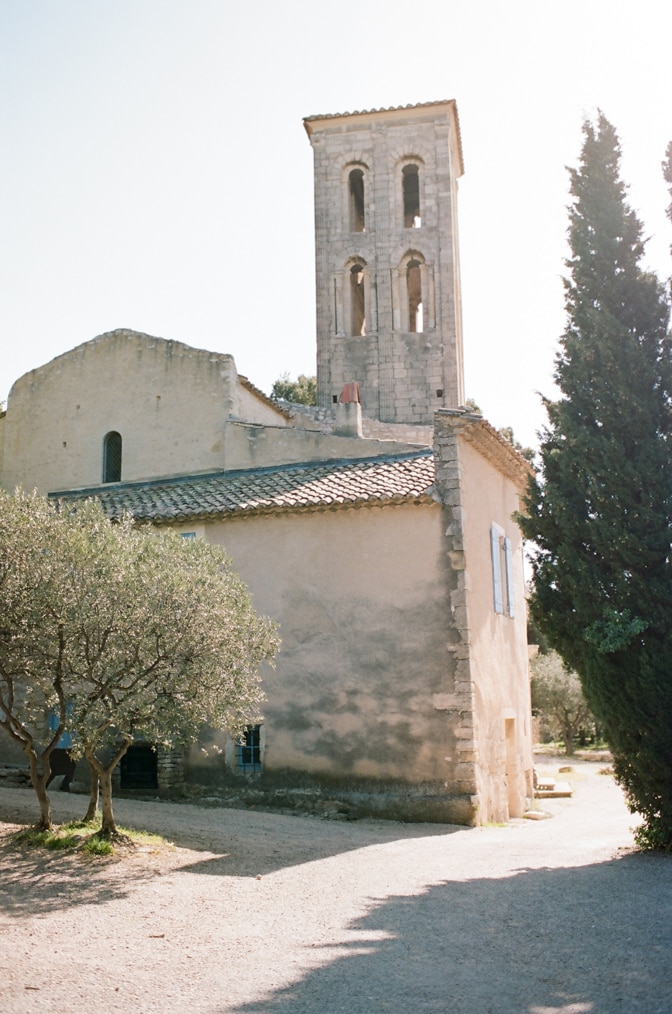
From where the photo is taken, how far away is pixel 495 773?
51.7ft

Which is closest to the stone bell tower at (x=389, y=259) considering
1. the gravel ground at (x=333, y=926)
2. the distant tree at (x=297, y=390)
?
the distant tree at (x=297, y=390)

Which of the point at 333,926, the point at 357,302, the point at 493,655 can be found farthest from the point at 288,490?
the point at 357,302

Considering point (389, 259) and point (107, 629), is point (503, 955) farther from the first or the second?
point (389, 259)

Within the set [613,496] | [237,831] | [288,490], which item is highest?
[288,490]

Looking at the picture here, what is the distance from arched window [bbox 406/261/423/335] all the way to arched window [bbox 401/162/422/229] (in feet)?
5.07

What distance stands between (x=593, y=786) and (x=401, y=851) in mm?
13449

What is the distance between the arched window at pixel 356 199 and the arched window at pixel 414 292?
8.13ft

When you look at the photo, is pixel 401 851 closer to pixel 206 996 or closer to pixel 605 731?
pixel 605 731

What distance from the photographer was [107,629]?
404 inches

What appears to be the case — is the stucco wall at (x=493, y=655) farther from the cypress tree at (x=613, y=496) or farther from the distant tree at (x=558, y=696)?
the distant tree at (x=558, y=696)

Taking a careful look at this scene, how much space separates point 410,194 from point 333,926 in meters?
31.4

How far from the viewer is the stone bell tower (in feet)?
106

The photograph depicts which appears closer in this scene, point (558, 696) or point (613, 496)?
point (613, 496)

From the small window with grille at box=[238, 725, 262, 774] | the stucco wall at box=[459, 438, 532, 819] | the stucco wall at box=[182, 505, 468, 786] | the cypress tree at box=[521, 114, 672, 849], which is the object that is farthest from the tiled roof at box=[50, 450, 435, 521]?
the cypress tree at box=[521, 114, 672, 849]
